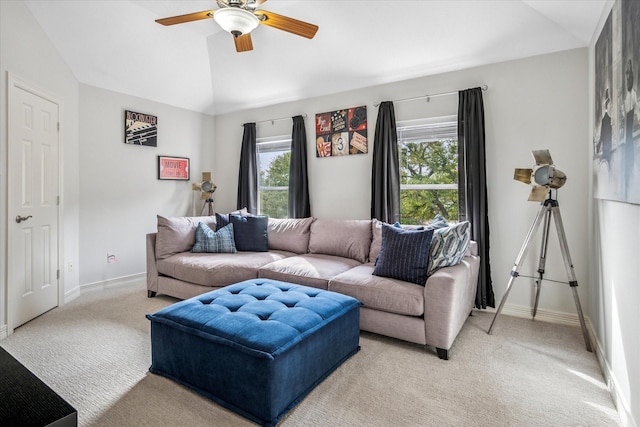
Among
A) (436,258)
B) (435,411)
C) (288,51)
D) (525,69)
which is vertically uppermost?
(288,51)

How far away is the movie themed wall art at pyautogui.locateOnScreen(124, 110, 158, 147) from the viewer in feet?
14.6

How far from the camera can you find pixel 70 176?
12.5ft

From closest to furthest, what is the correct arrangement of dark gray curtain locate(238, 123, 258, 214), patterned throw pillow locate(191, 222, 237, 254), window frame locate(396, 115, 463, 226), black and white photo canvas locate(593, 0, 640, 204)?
1. black and white photo canvas locate(593, 0, 640, 204)
2. window frame locate(396, 115, 463, 226)
3. patterned throw pillow locate(191, 222, 237, 254)
4. dark gray curtain locate(238, 123, 258, 214)

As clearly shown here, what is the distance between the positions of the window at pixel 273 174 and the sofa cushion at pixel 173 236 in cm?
131

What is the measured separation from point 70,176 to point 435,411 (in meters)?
4.21

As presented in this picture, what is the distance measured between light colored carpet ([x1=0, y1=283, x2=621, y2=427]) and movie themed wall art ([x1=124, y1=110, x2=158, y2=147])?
2.46m

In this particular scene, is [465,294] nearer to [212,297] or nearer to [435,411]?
[435,411]

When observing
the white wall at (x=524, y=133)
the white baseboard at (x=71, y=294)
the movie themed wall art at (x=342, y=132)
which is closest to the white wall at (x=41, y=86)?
the white baseboard at (x=71, y=294)

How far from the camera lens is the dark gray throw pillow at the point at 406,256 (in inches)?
107

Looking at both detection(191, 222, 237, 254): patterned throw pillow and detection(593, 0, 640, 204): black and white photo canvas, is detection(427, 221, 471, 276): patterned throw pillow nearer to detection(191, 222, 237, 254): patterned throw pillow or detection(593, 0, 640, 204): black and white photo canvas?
detection(593, 0, 640, 204): black and white photo canvas

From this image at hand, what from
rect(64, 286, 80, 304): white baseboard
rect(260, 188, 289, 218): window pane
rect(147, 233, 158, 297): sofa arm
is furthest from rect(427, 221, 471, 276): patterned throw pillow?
rect(64, 286, 80, 304): white baseboard

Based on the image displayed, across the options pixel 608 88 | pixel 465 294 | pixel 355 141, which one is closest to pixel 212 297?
pixel 465 294

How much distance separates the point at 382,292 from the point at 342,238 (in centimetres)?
119

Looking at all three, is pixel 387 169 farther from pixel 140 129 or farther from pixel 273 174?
pixel 140 129
